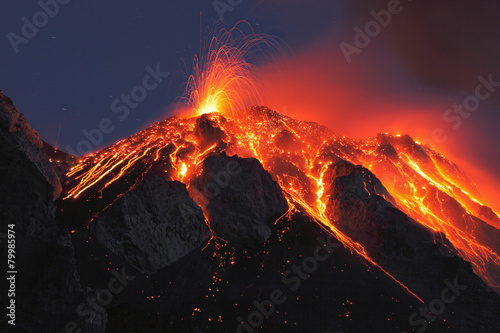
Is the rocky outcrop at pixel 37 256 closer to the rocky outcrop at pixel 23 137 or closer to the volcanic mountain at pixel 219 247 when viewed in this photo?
the volcanic mountain at pixel 219 247

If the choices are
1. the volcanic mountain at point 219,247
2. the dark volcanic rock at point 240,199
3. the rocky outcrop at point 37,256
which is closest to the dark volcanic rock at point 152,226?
the volcanic mountain at point 219,247

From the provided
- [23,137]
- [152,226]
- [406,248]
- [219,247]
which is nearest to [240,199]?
[219,247]

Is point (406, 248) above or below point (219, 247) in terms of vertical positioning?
below

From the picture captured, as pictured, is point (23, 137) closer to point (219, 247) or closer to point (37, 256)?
point (37, 256)

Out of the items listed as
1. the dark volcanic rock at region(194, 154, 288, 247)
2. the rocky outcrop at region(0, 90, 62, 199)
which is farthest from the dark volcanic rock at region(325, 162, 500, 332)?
the rocky outcrop at region(0, 90, 62, 199)

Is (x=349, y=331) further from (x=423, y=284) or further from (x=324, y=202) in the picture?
(x=324, y=202)

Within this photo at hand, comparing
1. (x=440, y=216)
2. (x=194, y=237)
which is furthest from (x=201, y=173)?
(x=440, y=216)
